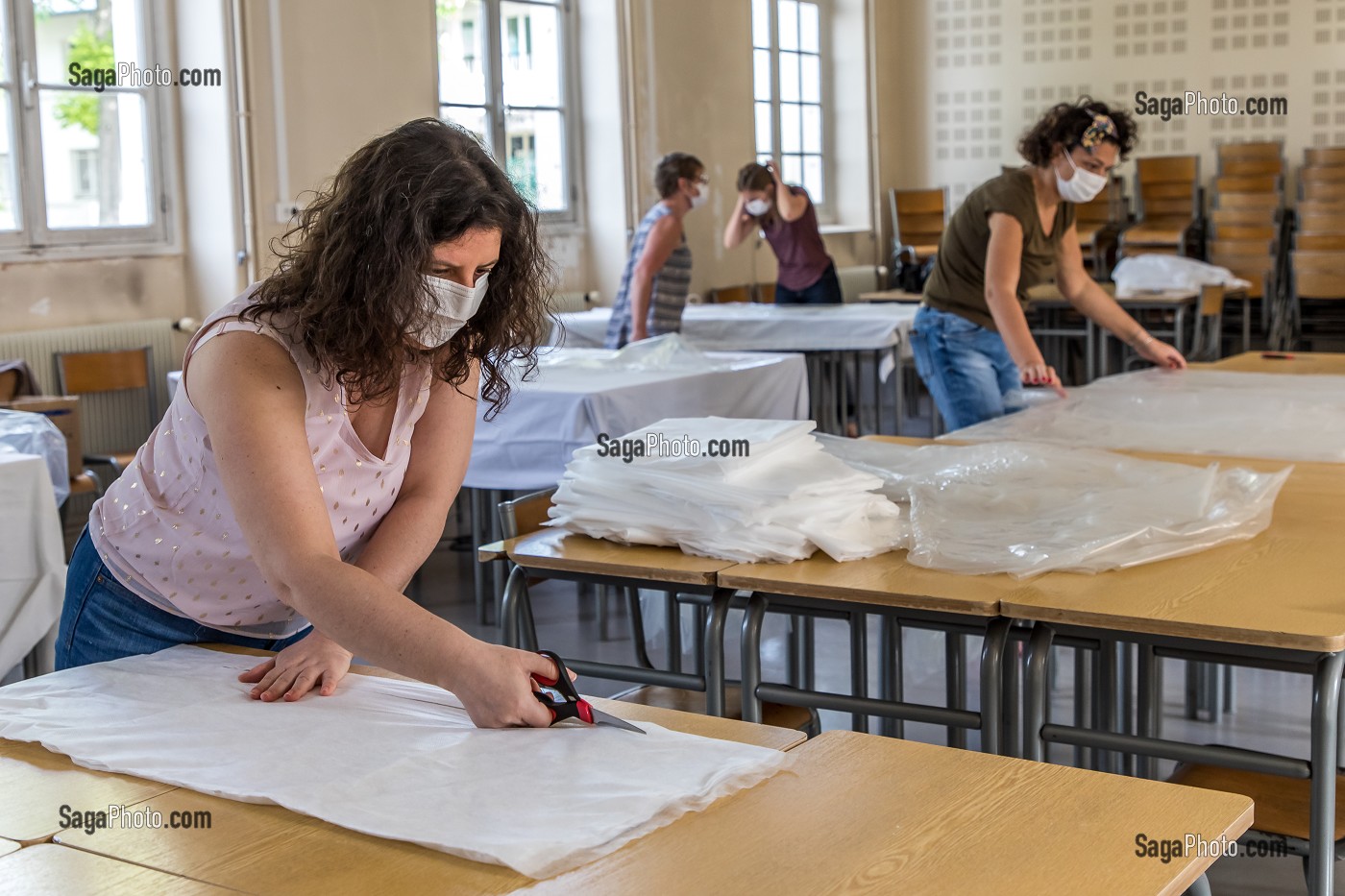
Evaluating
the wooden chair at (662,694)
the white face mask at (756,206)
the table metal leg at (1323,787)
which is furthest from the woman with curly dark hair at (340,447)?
the white face mask at (756,206)

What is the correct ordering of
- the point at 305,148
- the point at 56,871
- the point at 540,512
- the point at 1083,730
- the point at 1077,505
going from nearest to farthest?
the point at 56,871 → the point at 1083,730 → the point at 1077,505 → the point at 540,512 → the point at 305,148

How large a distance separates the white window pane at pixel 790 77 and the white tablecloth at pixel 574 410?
5.84m

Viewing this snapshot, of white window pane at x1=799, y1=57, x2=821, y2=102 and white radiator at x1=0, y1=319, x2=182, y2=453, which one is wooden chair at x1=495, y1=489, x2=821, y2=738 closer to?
white radiator at x1=0, y1=319, x2=182, y2=453

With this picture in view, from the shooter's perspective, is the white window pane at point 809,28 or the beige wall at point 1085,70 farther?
Result: the white window pane at point 809,28

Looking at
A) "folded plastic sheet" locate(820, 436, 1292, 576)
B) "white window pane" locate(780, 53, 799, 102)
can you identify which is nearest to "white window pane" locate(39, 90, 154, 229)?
"folded plastic sheet" locate(820, 436, 1292, 576)

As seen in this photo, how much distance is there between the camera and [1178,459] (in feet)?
9.07

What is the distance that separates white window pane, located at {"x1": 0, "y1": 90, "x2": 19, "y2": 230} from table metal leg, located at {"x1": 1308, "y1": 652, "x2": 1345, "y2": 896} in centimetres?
498

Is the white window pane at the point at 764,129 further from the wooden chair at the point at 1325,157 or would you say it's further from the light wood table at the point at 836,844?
the light wood table at the point at 836,844

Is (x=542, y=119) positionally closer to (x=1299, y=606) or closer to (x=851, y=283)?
(x=851, y=283)

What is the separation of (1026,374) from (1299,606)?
172 cm

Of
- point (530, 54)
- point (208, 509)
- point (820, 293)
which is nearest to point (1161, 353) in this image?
point (208, 509)

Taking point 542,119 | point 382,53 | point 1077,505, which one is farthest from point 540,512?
point 542,119

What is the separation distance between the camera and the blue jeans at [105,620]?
1603 mm

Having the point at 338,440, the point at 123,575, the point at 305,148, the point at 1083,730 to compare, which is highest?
the point at 305,148
